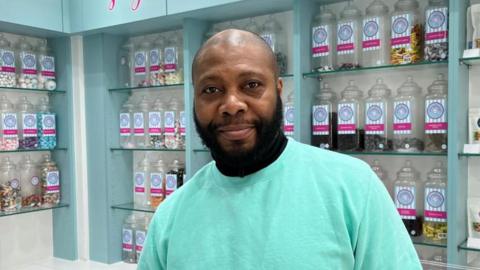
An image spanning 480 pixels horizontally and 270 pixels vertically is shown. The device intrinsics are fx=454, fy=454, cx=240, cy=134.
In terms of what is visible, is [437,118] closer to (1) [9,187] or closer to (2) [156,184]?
(2) [156,184]

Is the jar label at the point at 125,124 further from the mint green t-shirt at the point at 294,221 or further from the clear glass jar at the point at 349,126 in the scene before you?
the mint green t-shirt at the point at 294,221

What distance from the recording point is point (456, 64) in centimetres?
191

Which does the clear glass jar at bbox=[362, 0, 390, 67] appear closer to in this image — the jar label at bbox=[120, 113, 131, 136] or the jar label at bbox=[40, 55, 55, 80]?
the jar label at bbox=[120, 113, 131, 136]

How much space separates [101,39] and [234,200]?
7.95 ft

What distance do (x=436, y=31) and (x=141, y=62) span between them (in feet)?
5.97

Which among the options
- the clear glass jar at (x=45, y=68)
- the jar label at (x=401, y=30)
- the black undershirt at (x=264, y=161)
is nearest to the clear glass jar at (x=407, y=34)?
the jar label at (x=401, y=30)

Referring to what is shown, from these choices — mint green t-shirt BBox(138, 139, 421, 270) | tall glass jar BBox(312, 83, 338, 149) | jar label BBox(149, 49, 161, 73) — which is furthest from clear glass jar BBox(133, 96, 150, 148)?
mint green t-shirt BBox(138, 139, 421, 270)

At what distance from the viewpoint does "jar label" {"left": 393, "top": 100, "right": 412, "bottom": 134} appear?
2.13m

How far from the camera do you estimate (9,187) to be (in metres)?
2.88

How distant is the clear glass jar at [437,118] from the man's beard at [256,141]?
1.38 metres

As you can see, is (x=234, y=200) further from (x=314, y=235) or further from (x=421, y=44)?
(x=421, y=44)

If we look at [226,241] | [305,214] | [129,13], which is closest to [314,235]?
[305,214]

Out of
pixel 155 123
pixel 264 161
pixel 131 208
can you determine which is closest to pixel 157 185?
pixel 131 208

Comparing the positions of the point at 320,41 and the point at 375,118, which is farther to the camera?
the point at 320,41
